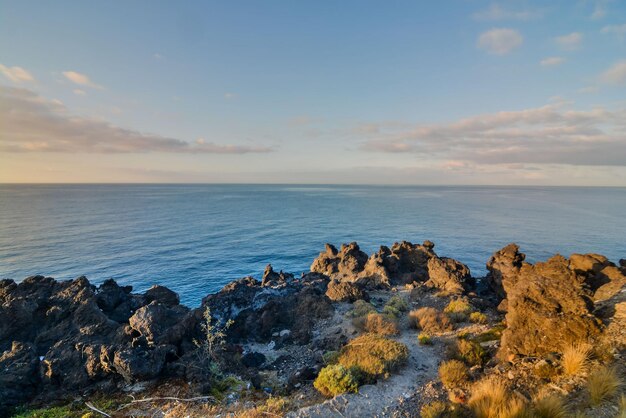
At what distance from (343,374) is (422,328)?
8625 mm

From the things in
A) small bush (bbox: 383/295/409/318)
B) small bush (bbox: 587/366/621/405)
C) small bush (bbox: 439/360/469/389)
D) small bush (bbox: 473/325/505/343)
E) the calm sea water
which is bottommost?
the calm sea water

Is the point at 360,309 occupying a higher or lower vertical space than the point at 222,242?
higher

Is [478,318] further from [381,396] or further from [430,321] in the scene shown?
[381,396]

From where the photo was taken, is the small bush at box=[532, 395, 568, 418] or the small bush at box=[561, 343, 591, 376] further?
the small bush at box=[561, 343, 591, 376]

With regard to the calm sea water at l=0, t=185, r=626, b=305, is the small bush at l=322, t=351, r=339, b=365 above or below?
above

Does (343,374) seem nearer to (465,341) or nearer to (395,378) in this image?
(395,378)

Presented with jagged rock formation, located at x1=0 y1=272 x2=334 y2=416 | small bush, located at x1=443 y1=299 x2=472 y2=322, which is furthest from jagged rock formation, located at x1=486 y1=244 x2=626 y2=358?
jagged rock formation, located at x1=0 y1=272 x2=334 y2=416

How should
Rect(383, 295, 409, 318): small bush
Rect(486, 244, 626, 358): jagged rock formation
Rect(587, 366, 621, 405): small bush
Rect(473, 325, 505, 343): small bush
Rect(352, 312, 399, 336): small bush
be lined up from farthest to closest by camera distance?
1. Rect(383, 295, 409, 318): small bush
2. Rect(352, 312, 399, 336): small bush
3. Rect(473, 325, 505, 343): small bush
4. Rect(486, 244, 626, 358): jagged rock formation
5. Rect(587, 366, 621, 405): small bush

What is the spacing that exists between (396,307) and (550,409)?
46.1 ft

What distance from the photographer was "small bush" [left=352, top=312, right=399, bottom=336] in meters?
17.6

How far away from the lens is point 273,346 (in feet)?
59.2

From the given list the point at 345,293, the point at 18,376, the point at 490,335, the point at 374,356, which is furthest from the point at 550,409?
the point at 18,376

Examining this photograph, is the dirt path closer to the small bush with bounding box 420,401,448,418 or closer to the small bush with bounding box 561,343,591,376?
the small bush with bounding box 420,401,448,418

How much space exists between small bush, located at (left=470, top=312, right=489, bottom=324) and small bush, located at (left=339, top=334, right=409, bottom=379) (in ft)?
24.1
